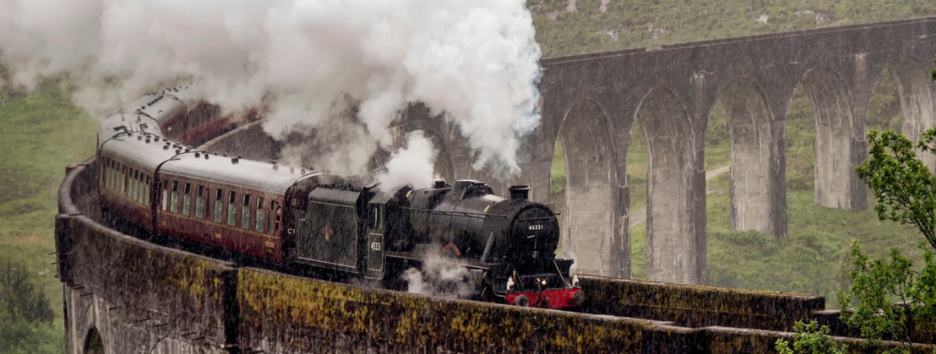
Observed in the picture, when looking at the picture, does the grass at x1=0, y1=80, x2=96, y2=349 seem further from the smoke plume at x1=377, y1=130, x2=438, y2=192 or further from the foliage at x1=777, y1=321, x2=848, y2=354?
the foliage at x1=777, y1=321, x2=848, y2=354

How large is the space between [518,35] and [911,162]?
10.3 m

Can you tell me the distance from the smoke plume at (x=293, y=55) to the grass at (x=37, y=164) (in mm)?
22563

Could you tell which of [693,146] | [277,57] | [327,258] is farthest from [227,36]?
[693,146]

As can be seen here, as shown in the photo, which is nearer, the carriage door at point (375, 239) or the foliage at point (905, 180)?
the foliage at point (905, 180)

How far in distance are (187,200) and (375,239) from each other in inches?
253

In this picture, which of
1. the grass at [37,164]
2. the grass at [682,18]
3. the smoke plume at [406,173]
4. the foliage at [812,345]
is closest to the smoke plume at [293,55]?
the smoke plume at [406,173]

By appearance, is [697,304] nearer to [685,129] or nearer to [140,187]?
[140,187]

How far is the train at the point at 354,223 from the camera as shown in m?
15.8

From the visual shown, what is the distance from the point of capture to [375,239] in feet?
55.3

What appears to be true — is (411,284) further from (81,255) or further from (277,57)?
(277,57)

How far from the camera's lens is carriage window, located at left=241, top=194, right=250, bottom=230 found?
19828 mm

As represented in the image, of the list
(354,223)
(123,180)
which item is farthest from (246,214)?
(123,180)

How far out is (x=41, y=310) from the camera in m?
48.8

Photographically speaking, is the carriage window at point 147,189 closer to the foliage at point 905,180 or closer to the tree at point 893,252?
the tree at point 893,252
